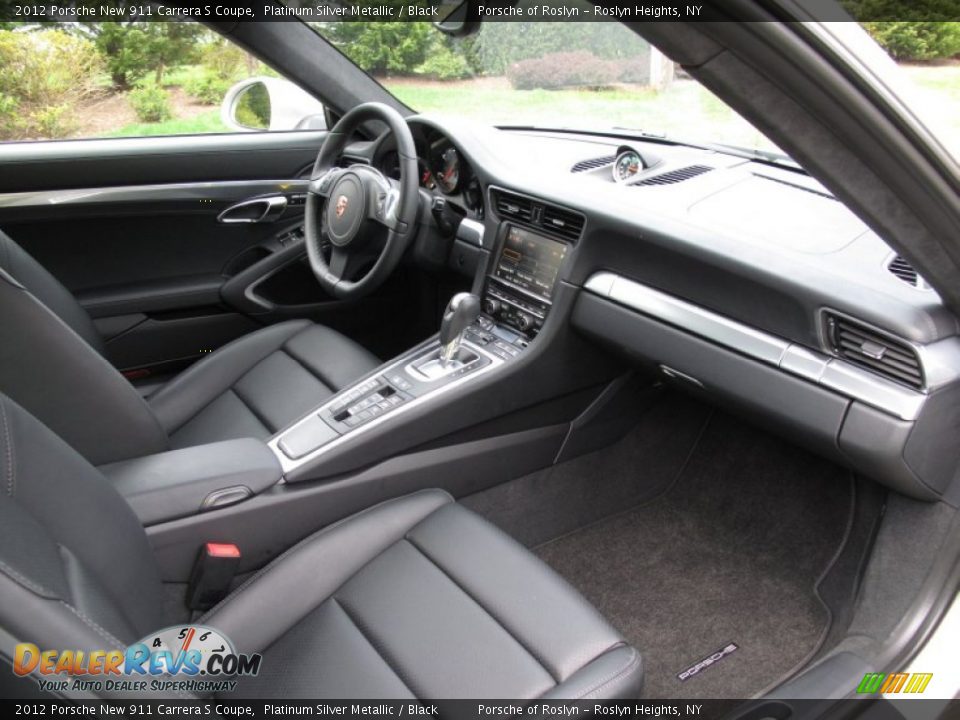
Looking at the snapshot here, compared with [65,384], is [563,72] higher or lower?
higher

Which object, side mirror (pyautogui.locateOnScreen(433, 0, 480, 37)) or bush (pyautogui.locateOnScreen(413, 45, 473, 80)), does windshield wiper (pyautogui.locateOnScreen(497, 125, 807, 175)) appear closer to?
bush (pyautogui.locateOnScreen(413, 45, 473, 80))

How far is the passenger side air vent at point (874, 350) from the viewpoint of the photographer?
4.67ft

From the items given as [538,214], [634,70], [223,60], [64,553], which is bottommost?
[64,553]

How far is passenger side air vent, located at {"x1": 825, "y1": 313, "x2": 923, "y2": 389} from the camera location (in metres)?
1.42

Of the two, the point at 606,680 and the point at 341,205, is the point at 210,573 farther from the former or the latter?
the point at 341,205

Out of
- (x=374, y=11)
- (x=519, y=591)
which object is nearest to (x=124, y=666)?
(x=519, y=591)

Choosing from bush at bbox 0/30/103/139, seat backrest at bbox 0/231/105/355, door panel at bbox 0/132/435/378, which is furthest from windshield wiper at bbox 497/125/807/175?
seat backrest at bbox 0/231/105/355

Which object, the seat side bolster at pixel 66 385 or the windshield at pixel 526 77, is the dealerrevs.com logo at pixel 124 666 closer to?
the seat side bolster at pixel 66 385

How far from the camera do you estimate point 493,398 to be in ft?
6.92

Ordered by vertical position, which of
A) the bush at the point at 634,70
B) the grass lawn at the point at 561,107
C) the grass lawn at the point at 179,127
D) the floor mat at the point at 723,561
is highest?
the bush at the point at 634,70

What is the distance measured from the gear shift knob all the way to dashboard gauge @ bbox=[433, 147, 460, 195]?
1.55ft

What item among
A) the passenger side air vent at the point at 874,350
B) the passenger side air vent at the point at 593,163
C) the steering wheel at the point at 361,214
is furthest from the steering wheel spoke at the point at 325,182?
the passenger side air vent at the point at 874,350

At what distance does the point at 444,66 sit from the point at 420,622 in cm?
168

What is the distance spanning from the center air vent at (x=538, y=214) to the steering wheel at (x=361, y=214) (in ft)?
0.76
